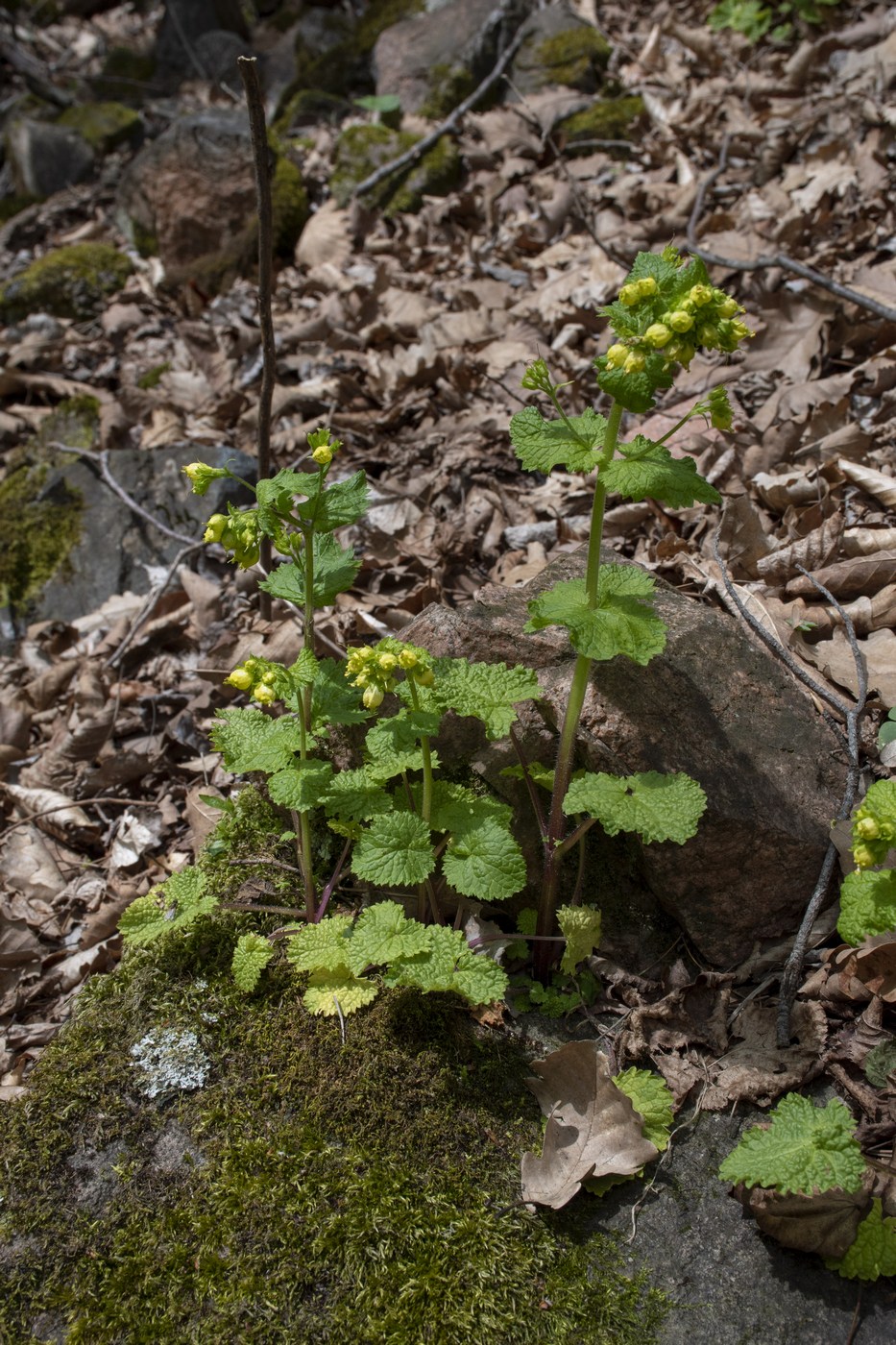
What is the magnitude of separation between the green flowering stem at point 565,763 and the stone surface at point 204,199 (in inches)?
223

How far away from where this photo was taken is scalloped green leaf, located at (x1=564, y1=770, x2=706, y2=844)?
201 cm

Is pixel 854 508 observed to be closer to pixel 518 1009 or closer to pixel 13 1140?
pixel 518 1009

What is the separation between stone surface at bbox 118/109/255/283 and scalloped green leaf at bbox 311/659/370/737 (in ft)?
17.8

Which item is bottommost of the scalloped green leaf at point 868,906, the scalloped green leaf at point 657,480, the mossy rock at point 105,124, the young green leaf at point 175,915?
the young green leaf at point 175,915

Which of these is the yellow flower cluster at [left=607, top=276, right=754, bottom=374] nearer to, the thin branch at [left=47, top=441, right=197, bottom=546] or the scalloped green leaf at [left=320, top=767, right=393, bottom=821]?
the scalloped green leaf at [left=320, top=767, right=393, bottom=821]

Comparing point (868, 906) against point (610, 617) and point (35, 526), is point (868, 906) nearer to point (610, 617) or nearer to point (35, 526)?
point (610, 617)

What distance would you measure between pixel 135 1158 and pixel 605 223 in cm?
554

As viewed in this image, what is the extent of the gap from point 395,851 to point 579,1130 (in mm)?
755

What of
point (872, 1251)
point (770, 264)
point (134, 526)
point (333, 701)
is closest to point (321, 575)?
point (333, 701)

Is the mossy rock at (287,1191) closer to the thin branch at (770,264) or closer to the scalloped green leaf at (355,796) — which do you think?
the scalloped green leaf at (355,796)

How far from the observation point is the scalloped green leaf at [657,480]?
6.41ft

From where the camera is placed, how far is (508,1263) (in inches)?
76.4

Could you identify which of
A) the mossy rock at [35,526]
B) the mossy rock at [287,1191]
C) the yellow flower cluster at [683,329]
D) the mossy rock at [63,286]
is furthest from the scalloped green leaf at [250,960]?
the mossy rock at [63,286]

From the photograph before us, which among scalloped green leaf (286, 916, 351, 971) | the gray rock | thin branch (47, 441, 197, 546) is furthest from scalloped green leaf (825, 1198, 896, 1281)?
the gray rock
